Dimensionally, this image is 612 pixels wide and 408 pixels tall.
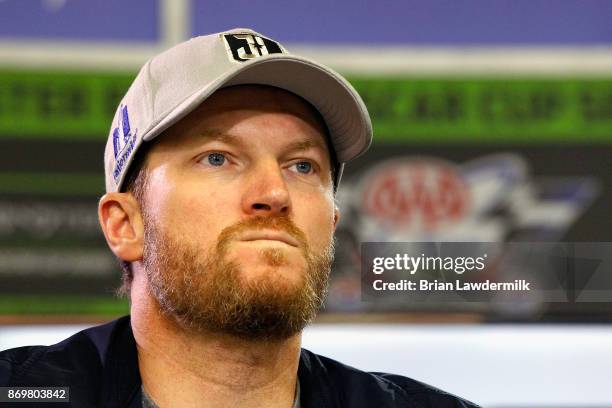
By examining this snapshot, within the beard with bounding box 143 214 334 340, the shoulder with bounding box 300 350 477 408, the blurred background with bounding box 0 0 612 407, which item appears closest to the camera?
the beard with bounding box 143 214 334 340

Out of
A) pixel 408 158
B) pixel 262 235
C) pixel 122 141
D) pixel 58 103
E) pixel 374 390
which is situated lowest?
pixel 374 390

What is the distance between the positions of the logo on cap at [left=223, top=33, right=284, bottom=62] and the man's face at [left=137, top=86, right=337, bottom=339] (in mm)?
39

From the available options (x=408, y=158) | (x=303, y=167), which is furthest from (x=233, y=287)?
(x=408, y=158)

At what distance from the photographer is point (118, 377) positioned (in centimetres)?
98

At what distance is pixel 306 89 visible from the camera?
994mm

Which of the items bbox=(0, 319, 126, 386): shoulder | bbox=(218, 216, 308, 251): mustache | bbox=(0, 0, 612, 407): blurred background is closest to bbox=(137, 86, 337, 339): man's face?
bbox=(218, 216, 308, 251): mustache

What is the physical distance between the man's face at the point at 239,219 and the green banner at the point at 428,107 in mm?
959

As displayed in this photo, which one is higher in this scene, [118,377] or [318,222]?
[318,222]

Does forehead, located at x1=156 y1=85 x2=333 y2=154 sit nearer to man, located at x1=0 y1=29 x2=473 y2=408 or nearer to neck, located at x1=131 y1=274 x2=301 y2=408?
man, located at x1=0 y1=29 x2=473 y2=408

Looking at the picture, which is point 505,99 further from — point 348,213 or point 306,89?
point 306,89

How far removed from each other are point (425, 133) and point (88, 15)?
740 millimetres

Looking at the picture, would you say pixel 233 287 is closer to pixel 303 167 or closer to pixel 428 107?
pixel 303 167

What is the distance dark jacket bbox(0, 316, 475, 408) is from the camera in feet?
3.20

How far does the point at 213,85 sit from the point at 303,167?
0.14m
